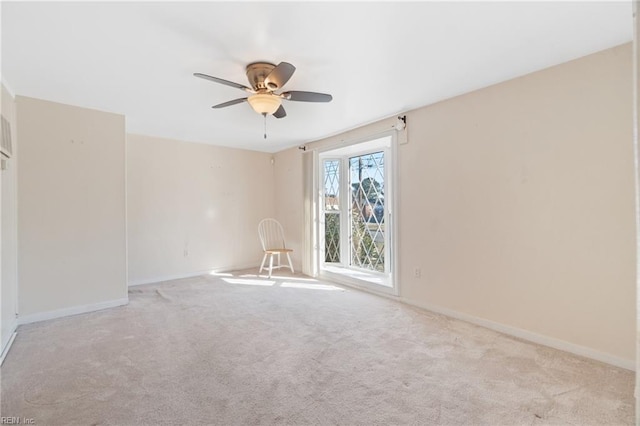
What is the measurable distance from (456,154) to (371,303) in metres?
1.92

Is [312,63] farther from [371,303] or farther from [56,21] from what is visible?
[371,303]

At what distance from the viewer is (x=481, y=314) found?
2895 millimetres

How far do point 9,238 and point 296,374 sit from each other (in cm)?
284

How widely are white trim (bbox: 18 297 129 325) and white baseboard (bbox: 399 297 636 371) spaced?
3570 mm

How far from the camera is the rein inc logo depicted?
1610 mm

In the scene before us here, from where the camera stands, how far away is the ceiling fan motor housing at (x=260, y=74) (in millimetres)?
2307

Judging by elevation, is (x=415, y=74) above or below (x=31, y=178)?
above

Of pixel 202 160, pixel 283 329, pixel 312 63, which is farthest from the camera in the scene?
pixel 202 160

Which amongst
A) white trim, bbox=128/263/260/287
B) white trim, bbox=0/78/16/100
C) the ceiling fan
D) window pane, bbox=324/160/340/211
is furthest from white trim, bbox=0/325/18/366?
window pane, bbox=324/160/340/211

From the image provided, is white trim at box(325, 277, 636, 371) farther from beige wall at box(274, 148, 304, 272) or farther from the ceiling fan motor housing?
the ceiling fan motor housing

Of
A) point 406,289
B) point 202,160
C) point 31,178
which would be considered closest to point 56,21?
point 31,178

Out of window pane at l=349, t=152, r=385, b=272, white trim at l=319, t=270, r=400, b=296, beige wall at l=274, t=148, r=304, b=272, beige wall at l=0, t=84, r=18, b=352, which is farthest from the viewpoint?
beige wall at l=274, t=148, r=304, b=272

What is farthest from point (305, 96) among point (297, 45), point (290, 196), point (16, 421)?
point (290, 196)

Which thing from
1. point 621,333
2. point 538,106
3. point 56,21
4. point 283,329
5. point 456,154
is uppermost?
point 56,21
